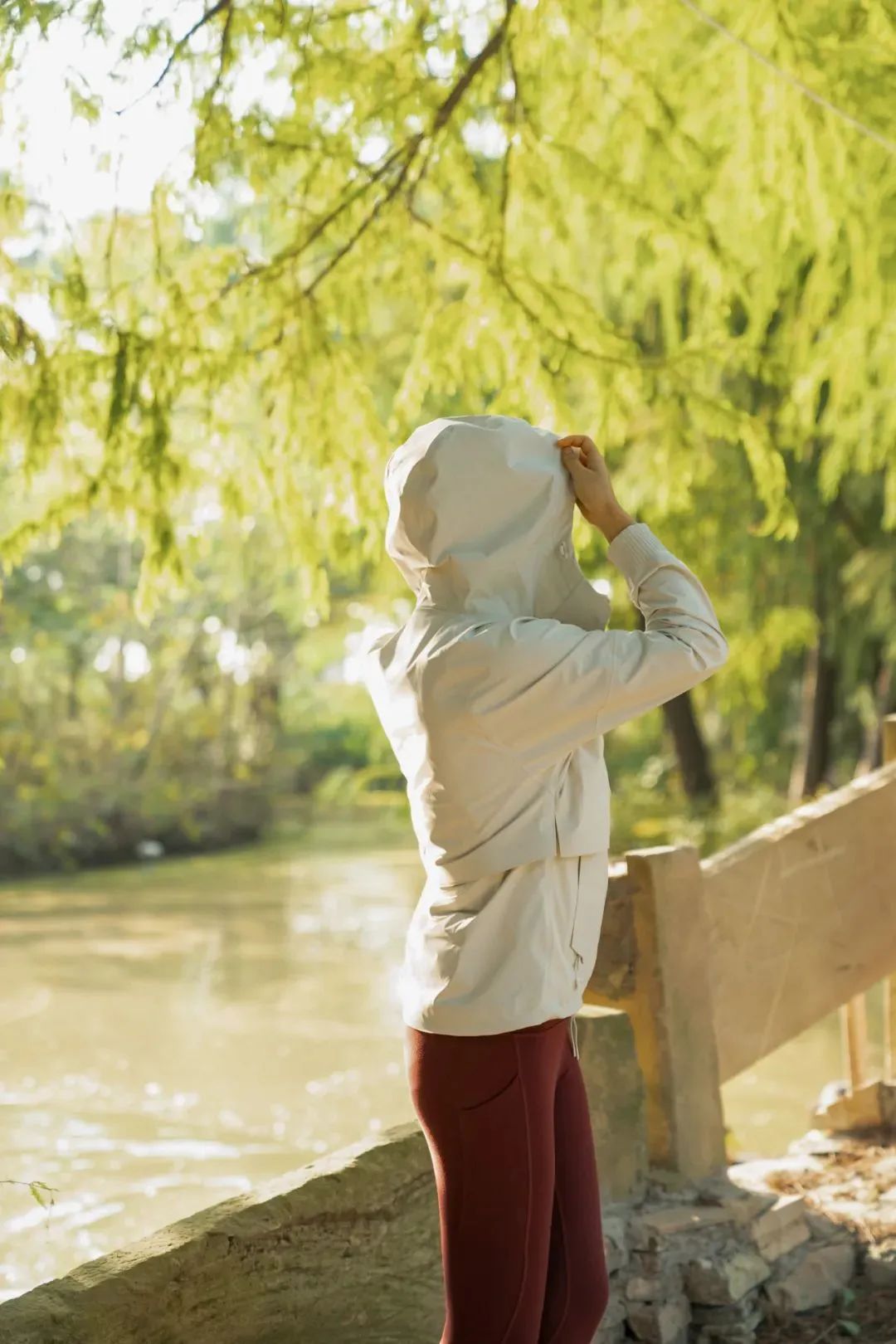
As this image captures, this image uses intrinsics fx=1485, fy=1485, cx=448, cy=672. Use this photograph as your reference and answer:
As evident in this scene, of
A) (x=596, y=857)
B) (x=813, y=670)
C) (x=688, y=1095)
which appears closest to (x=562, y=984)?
(x=596, y=857)

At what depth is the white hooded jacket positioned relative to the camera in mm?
1800

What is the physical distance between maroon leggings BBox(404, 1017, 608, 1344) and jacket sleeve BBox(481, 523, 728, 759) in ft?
1.21

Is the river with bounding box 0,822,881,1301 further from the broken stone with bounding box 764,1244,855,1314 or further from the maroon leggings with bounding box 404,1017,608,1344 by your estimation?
the maroon leggings with bounding box 404,1017,608,1344

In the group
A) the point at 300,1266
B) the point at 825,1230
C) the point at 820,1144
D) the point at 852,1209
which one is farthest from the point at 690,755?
the point at 300,1266

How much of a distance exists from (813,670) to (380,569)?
12.5ft

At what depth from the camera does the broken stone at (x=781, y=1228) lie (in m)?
2.86

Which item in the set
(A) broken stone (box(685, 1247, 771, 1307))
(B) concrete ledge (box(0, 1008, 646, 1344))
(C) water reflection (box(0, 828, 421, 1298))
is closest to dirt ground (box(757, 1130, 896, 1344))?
(A) broken stone (box(685, 1247, 771, 1307))

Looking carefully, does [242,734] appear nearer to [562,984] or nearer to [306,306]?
[306,306]

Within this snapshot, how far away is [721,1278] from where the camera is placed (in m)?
2.75

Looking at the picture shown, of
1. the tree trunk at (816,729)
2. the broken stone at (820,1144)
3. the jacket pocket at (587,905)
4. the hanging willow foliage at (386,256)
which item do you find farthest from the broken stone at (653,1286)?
the tree trunk at (816,729)

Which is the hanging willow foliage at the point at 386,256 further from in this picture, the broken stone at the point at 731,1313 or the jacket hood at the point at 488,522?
the broken stone at the point at 731,1313

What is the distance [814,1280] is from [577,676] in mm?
1720

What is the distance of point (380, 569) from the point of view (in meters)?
9.33

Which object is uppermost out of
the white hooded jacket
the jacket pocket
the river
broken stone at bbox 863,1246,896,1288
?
the white hooded jacket
